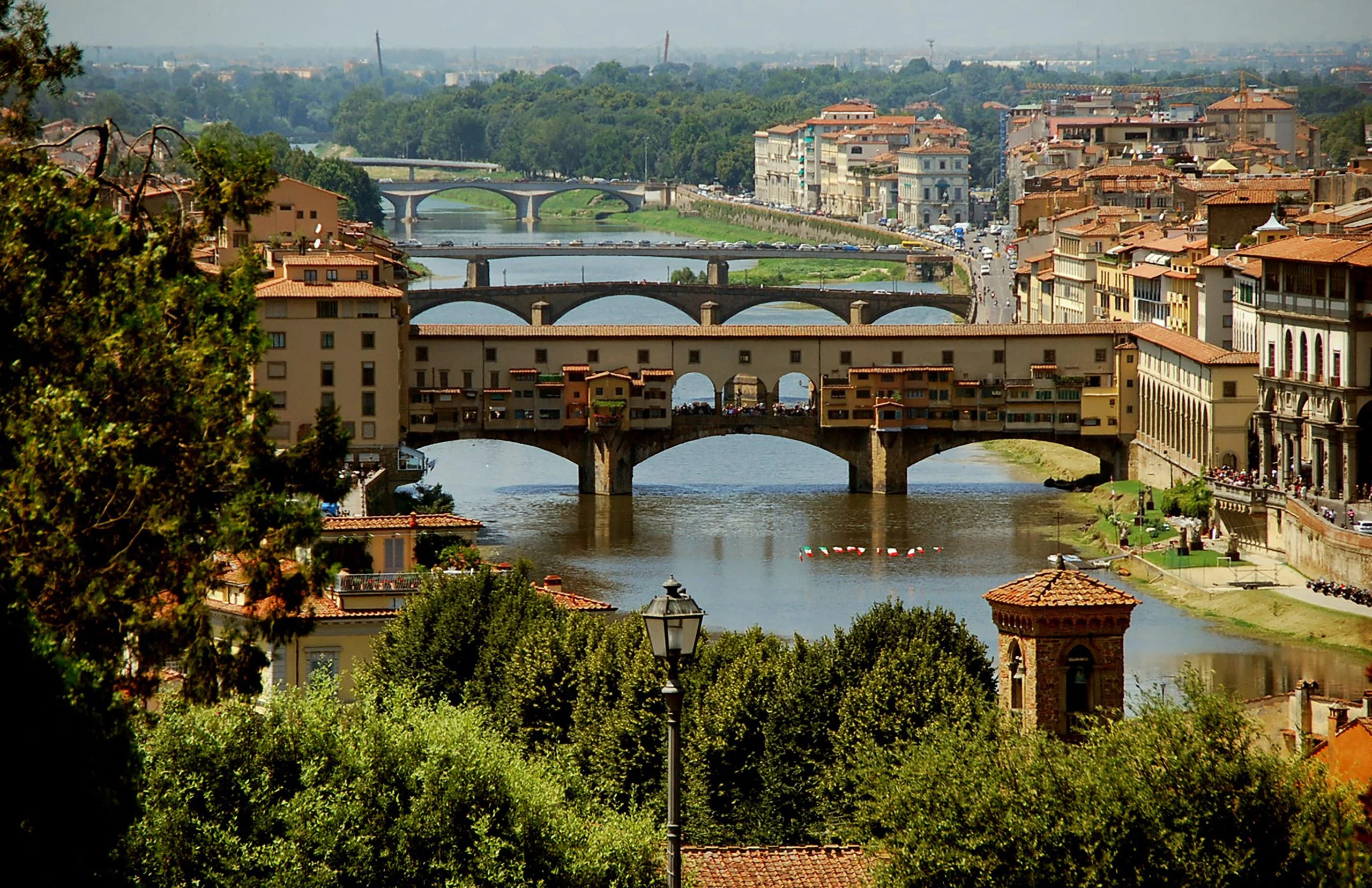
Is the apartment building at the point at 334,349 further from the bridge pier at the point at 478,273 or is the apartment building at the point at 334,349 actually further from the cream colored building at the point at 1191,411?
the bridge pier at the point at 478,273

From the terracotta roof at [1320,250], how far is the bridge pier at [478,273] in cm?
4357

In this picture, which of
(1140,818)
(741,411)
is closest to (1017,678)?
(1140,818)

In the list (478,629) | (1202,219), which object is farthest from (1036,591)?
(1202,219)

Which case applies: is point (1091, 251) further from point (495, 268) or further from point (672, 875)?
point (672, 875)

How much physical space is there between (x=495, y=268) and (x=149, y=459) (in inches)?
3844

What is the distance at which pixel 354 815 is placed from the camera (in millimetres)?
17469

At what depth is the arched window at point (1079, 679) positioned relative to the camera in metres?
19.7

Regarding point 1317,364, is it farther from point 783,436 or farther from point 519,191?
point 519,191

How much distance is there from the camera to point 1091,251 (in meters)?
71.2

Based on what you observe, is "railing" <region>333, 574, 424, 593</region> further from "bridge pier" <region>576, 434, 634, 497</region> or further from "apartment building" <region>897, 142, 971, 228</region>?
"apartment building" <region>897, 142, 971, 228</region>

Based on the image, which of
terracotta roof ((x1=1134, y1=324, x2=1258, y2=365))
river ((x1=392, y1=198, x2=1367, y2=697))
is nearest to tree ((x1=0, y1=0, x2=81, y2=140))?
river ((x1=392, y1=198, x2=1367, y2=697))

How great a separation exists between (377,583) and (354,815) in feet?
38.2

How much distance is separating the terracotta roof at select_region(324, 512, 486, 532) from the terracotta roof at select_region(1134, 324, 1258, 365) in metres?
21.5

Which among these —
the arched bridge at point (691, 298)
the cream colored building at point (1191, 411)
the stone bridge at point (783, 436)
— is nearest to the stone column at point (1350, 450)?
the cream colored building at point (1191, 411)
